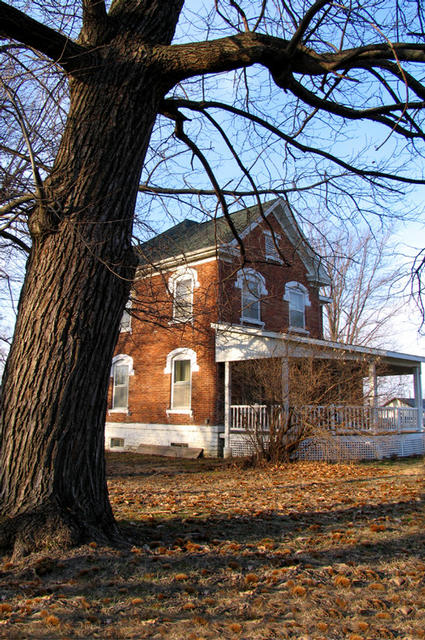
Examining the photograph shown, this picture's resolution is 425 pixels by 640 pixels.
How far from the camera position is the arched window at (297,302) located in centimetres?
1976

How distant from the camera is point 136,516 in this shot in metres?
6.07

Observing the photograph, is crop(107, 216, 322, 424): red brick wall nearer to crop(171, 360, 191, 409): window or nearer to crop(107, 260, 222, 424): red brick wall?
crop(107, 260, 222, 424): red brick wall

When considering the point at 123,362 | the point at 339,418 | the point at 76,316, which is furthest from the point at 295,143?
the point at 123,362

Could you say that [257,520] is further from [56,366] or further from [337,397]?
[337,397]

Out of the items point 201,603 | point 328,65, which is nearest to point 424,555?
point 201,603

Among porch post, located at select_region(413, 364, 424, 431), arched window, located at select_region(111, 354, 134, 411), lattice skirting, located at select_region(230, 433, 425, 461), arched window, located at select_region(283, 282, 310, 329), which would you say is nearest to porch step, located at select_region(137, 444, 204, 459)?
lattice skirting, located at select_region(230, 433, 425, 461)

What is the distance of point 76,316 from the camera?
15.0 feet

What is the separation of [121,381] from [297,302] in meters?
7.34

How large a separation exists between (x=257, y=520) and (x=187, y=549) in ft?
5.37

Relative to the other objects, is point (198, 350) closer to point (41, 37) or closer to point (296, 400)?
point (296, 400)

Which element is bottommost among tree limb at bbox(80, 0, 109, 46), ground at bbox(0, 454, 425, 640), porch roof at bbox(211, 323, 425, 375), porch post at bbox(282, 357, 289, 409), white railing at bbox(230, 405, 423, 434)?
ground at bbox(0, 454, 425, 640)

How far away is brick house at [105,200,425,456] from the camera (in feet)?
49.0

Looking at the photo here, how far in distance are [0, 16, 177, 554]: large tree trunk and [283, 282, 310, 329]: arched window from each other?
49.1 feet

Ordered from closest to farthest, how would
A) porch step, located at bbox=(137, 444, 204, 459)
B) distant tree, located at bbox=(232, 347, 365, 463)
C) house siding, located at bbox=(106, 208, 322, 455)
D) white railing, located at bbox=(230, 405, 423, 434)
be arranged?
1. distant tree, located at bbox=(232, 347, 365, 463)
2. white railing, located at bbox=(230, 405, 423, 434)
3. porch step, located at bbox=(137, 444, 204, 459)
4. house siding, located at bbox=(106, 208, 322, 455)
